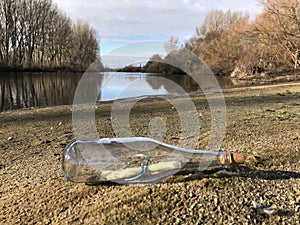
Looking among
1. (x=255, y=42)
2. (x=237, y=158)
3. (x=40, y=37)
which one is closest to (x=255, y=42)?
(x=255, y=42)

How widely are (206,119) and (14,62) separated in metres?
44.5

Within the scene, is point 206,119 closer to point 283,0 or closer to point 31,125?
point 31,125

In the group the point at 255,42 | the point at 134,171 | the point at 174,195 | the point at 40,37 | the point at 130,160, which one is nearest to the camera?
the point at 174,195

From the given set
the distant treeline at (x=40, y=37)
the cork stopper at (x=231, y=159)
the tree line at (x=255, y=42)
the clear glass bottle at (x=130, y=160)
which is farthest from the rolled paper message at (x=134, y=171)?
the distant treeline at (x=40, y=37)

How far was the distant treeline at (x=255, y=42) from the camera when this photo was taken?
21766mm

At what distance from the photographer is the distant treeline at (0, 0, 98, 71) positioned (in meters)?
44.0

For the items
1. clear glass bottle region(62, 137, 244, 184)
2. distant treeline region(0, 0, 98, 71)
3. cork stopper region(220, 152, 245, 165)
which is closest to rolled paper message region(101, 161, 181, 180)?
clear glass bottle region(62, 137, 244, 184)

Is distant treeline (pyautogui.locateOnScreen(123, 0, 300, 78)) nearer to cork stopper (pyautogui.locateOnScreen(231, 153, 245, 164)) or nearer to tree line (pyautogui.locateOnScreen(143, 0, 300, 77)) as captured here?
tree line (pyautogui.locateOnScreen(143, 0, 300, 77))

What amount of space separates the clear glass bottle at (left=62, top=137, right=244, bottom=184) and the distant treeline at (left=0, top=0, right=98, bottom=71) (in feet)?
126

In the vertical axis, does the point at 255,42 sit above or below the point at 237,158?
above

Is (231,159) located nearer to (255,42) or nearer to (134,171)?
(134,171)

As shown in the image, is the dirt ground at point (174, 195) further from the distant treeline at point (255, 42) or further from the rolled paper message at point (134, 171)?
the distant treeline at point (255, 42)

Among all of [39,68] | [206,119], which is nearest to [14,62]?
[39,68]

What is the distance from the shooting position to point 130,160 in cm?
273
